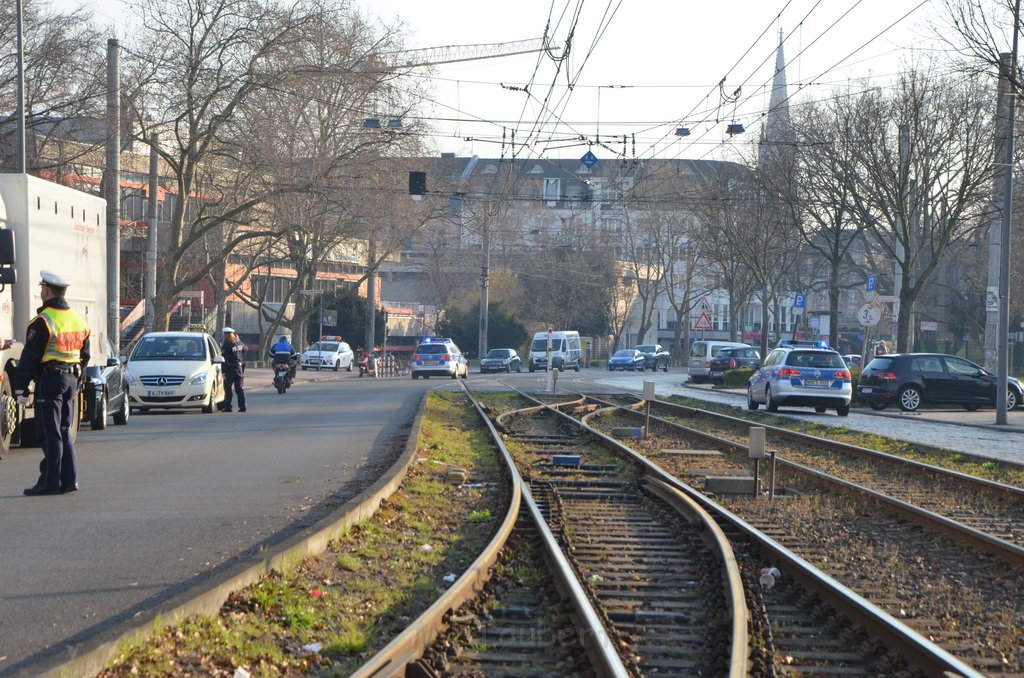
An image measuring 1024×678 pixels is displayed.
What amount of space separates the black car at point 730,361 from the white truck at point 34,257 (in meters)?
35.3

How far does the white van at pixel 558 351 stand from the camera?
73.1 meters

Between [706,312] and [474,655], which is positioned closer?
[474,655]

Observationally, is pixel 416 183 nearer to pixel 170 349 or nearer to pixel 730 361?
pixel 170 349

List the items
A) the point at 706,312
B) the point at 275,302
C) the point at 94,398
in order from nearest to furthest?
the point at 94,398
the point at 706,312
the point at 275,302

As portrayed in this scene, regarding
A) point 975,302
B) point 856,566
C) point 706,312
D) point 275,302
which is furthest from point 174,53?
point 275,302

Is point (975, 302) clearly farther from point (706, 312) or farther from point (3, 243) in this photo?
point (3, 243)

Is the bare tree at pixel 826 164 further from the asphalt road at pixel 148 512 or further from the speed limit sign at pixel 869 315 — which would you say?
the asphalt road at pixel 148 512

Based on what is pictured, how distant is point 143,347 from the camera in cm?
2591

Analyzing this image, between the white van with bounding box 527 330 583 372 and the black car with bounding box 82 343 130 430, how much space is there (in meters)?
50.8

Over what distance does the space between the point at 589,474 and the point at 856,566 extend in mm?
6314

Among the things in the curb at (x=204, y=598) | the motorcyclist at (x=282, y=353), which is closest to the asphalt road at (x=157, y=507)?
the curb at (x=204, y=598)

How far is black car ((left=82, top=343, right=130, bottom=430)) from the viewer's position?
19.2m

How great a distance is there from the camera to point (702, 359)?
54.2 metres

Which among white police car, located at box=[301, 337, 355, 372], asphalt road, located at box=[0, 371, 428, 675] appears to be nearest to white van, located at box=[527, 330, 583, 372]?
white police car, located at box=[301, 337, 355, 372]
